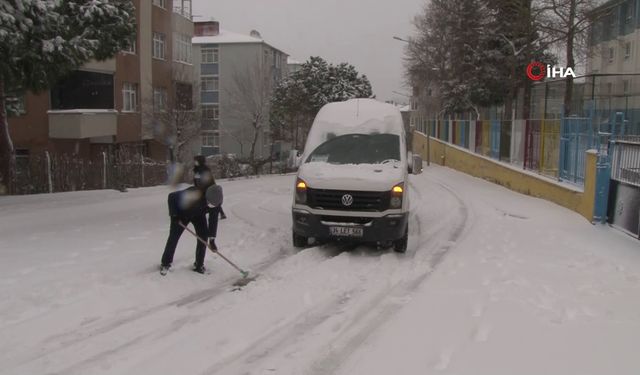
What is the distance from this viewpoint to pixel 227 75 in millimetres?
57938

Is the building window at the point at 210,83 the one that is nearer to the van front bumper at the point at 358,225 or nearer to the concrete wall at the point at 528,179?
the concrete wall at the point at 528,179

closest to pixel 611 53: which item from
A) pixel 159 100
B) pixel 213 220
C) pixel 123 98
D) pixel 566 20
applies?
pixel 566 20

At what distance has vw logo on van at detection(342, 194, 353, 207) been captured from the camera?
872cm

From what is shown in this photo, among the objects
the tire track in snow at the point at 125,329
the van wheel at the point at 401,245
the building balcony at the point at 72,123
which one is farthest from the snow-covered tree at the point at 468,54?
the tire track in snow at the point at 125,329

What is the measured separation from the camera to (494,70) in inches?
1602

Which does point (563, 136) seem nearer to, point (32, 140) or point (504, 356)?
point (504, 356)

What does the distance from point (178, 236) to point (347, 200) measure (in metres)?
2.59

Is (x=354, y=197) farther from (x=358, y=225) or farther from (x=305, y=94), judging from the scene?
(x=305, y=94)

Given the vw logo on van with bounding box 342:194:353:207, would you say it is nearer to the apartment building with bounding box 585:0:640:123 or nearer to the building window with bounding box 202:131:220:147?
the apartment building with bounding box 585:0:640:123

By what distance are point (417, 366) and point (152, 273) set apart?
154 inches

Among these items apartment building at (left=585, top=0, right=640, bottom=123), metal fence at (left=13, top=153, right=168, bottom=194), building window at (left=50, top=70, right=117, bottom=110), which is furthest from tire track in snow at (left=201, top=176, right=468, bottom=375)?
apartment building at (left=585, top=0, right=640, bottom=123)

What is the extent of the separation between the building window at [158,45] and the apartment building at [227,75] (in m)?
16.8

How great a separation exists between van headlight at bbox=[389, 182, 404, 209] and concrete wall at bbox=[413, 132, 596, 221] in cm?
454

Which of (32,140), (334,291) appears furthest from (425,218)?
(32,140)
